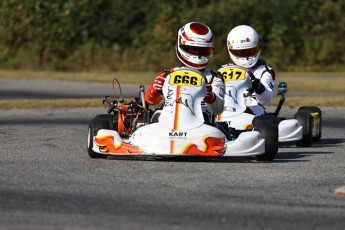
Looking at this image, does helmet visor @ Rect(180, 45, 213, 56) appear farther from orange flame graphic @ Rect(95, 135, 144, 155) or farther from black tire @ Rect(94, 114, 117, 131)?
orange flame graphic @ Rect(95, 135, 144, 155)

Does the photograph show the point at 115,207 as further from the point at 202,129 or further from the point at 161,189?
the point at 202,129

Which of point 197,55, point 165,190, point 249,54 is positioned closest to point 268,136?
point 197,55

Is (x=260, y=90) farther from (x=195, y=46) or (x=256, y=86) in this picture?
(x=195, y=46)

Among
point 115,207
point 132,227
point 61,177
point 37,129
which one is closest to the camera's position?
point 132,227

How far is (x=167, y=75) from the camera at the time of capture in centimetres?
1203

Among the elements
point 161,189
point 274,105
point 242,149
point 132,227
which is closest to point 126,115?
point 242,149

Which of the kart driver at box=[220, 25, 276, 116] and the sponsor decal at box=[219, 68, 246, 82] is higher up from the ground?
the kart driver at box=[220, 25, 276, 116]

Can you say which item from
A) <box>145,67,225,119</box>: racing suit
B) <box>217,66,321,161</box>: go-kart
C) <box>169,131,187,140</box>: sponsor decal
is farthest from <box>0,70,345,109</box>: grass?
<box>169,131,187,140</box>: sponsor decal

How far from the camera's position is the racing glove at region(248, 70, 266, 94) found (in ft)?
45.9

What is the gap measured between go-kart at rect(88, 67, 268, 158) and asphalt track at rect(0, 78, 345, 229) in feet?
0.46

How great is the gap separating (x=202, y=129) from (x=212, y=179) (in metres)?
1.47

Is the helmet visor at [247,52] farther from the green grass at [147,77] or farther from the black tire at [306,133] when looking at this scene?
the green grass at [147,77]

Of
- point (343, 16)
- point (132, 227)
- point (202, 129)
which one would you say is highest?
point (343, 16)

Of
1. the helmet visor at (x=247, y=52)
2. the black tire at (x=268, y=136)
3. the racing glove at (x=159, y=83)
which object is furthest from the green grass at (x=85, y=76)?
the black tire at (x=268, y=136)
